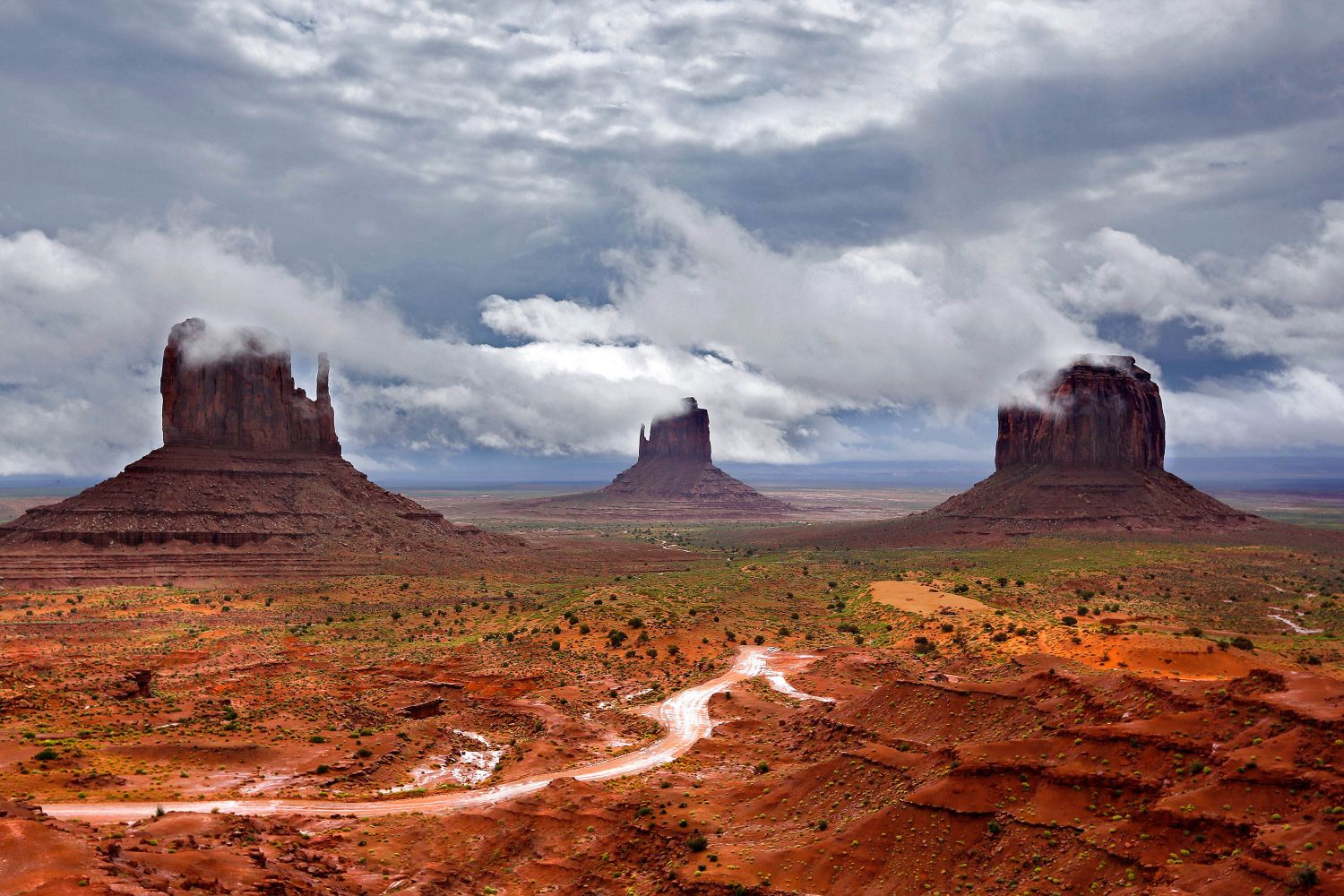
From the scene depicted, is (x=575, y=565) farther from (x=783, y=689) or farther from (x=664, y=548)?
(x=783, y=689)

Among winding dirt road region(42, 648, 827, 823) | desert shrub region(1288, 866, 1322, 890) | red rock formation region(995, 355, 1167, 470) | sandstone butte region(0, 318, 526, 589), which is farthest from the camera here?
red rock formation region(995, 355, 1167, 470)

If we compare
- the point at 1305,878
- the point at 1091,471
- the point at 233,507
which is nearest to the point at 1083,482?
the point at 1091,471

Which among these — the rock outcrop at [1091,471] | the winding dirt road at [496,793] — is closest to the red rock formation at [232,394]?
the winding dirt road at [496,793]

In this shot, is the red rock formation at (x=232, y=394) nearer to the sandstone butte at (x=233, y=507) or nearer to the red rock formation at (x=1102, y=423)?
the sandstone butte at (x=233, y=507)

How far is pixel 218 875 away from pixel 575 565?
11763 cm

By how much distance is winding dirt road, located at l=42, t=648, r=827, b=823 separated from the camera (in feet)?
110

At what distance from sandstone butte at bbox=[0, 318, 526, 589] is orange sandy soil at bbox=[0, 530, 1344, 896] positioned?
3644 centimetres

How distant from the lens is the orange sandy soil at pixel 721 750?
2453 centimetres

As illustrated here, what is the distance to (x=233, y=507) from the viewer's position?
132375 mm

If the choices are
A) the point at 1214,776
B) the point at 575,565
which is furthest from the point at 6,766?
the point at 575,565

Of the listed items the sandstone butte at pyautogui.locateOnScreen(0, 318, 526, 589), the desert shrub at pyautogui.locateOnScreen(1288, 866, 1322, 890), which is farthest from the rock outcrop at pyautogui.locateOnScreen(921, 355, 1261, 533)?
the desert shrub at pyautogui.locateOnScreen(1288, 866, 1322, 890)

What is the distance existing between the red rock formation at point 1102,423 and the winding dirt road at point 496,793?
147 m

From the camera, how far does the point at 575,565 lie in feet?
472

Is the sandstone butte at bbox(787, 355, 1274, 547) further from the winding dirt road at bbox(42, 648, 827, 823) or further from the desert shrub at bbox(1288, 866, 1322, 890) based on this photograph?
the desert shrub at bbox(1288, 866, 1322, 890)
